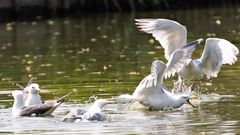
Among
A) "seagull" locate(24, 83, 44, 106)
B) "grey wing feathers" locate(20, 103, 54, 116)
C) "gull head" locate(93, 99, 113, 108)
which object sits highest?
"seagull" locate(24, 83, 44, 106)

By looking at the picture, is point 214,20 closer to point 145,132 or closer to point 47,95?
point 47,95

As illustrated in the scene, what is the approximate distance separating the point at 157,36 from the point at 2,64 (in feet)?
19.4

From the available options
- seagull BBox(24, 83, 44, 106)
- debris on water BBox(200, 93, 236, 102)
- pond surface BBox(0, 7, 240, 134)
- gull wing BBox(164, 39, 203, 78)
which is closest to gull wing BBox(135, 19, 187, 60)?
pond surface BBox(0, 7, 240, 134)

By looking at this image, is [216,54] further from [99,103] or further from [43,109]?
[43,109]

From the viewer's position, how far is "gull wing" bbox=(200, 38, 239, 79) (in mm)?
15023

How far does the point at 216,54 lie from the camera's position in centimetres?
1522

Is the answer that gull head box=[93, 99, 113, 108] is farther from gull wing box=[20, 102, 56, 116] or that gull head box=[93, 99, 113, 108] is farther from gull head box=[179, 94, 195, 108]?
gull head box=[179, 94, 195, 108]

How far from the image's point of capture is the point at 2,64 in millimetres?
21125

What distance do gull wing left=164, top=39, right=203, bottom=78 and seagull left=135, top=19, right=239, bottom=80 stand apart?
1.47 feet

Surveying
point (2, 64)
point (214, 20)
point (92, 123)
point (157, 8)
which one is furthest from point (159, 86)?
point (157, 8)

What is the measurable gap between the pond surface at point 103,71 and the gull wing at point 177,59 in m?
0.57

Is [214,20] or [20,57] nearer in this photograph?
[20,57]

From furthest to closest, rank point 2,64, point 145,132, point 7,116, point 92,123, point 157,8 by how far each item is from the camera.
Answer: point 157,8
point 2,64
point 7,116
point 92,123
point 145,132

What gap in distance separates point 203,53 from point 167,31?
0.91m
